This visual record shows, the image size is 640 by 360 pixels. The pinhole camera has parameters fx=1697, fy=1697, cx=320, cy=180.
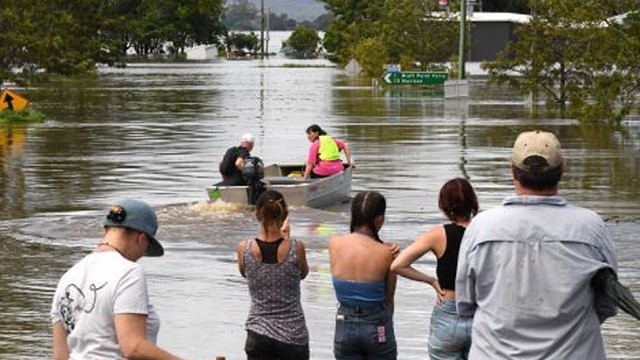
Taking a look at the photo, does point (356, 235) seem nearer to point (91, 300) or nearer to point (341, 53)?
point (91, 300)

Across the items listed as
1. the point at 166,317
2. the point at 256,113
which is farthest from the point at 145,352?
the point at 256,113

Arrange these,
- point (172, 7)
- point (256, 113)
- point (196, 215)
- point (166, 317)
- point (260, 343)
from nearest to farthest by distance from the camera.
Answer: point (260, 343)
point (166, 317)
point (196, 215)
point (256, 113)
point (172, 7)

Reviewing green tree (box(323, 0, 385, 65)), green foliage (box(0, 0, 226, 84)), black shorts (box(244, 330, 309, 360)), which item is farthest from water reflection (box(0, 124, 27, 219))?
green tree (box(323, 0, 385, 65))

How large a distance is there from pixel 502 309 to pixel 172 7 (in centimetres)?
18133

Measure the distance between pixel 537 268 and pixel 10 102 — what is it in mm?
44807

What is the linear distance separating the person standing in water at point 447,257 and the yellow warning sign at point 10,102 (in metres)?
41.7

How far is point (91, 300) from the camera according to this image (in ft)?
20.5

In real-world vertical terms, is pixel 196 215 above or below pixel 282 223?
below

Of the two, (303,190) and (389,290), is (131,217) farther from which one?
(303,190)

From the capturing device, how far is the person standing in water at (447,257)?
8.64 m

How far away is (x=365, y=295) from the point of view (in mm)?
8930

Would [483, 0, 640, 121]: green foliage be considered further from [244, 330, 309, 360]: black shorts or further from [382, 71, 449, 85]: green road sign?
[244, 330, 309, 360]: black shorts

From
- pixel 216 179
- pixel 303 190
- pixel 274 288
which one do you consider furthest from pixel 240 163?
pixel 274 288

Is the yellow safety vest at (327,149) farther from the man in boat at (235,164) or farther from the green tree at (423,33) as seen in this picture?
the green tree at (423,33)
